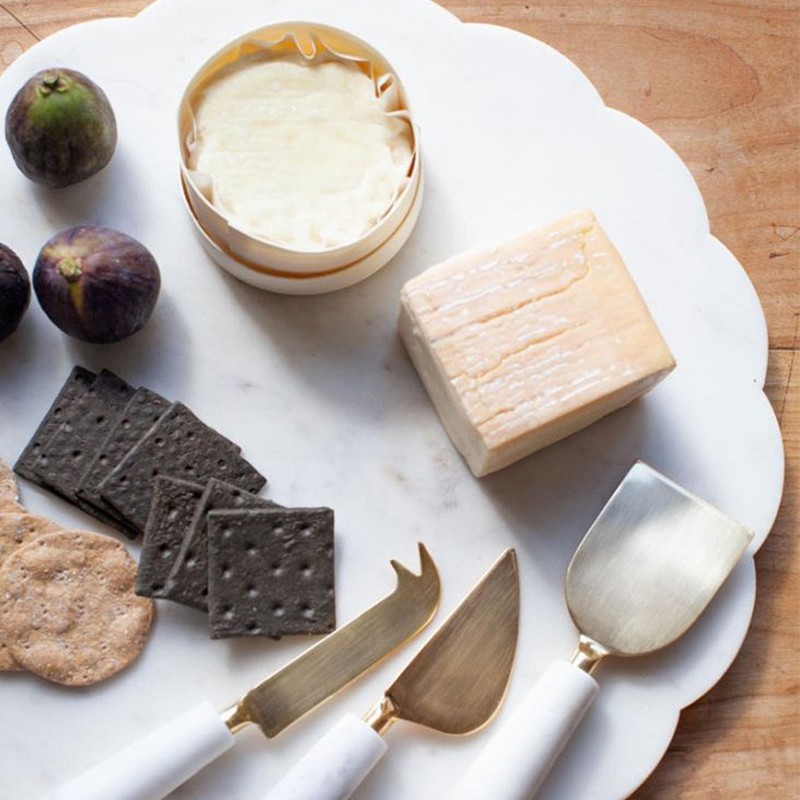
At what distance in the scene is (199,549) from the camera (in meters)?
1.48

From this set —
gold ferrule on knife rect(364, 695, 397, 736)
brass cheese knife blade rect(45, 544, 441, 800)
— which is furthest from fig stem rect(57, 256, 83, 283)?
gold ferrule on knife rect(364, 695, 397, 736)

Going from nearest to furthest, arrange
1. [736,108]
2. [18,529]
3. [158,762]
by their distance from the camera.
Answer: [158,762] < [18,529] < [736,108]

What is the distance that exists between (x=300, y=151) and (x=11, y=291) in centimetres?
38

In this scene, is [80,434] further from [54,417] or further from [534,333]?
[534,333]

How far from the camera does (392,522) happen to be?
1.53 metres

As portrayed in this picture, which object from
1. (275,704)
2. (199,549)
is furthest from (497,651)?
(199,549)

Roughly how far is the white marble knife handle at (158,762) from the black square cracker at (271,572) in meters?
0.11

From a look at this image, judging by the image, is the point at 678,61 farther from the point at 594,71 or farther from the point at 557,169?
the point at 557,169

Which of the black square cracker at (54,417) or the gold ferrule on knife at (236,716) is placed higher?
the black square cracker at (54,417)

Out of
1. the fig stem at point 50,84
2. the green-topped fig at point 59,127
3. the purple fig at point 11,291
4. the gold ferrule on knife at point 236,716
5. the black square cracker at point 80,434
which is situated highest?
the fig stem at point 50,84

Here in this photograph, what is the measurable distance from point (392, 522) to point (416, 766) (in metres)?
0.30

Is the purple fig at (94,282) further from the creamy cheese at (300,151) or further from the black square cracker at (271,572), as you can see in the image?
the black square cracker at (271,572)

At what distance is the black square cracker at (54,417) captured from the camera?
4.92 ft

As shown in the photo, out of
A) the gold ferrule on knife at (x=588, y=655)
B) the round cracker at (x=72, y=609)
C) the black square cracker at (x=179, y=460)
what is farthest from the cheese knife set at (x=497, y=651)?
the black square cracker at (x=179, y=460)
